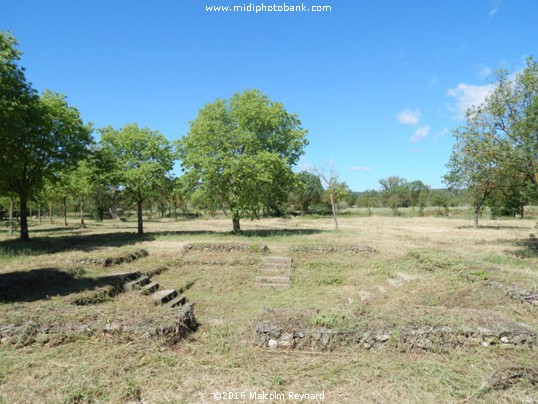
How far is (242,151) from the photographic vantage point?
25797mm

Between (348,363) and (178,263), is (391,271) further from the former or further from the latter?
(178,263)

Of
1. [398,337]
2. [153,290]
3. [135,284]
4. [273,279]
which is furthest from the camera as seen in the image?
[273,279]

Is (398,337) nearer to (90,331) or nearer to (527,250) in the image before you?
(90,331)

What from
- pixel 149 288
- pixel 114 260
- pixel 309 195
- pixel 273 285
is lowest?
pixel 273 285

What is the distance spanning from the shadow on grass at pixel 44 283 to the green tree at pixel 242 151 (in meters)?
13.0

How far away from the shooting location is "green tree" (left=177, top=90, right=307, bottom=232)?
78.3ft

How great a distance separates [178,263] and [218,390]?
11.8m

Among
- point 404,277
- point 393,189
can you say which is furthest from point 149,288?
point 393,189

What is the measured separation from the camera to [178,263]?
16.2m

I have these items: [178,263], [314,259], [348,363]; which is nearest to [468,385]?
[348,363]

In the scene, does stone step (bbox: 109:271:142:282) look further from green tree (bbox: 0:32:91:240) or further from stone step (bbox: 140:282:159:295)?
green tree (bbox: 0:32:91:240)

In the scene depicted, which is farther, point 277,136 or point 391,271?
point 277,136

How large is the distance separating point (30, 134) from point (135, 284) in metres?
15.9

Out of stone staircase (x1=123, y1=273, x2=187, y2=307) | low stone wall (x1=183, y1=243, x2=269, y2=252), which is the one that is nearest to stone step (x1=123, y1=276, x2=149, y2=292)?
stone staircase (x1=123, y1=273, x2=187, y2=307)
